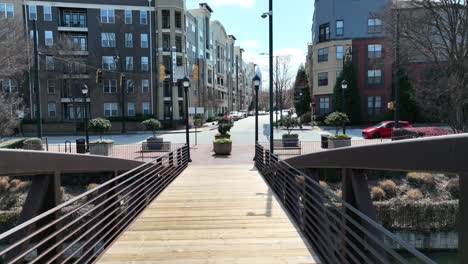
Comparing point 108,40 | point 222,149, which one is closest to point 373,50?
point 222,149

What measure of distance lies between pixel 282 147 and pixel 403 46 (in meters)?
12.6

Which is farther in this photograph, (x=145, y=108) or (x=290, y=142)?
(x=145, y=108)

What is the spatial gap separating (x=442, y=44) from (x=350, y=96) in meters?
22.9

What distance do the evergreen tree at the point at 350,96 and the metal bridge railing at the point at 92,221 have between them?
36548 millimetres

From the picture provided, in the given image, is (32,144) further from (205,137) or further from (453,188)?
(453,188)

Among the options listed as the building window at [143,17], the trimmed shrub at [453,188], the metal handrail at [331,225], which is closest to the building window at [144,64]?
the building window at [143,17]

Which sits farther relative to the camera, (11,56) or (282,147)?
(11,56)

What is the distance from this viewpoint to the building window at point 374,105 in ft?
164

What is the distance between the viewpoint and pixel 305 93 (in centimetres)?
6581

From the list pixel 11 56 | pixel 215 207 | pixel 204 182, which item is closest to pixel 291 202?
pixel 215 207

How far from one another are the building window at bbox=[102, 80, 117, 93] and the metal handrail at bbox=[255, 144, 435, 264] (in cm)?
4656

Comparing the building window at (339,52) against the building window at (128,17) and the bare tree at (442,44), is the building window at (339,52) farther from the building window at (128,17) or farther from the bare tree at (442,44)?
the building window at (128,17)

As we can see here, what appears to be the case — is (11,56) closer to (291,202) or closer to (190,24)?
(291,202)

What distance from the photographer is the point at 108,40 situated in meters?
53.6
